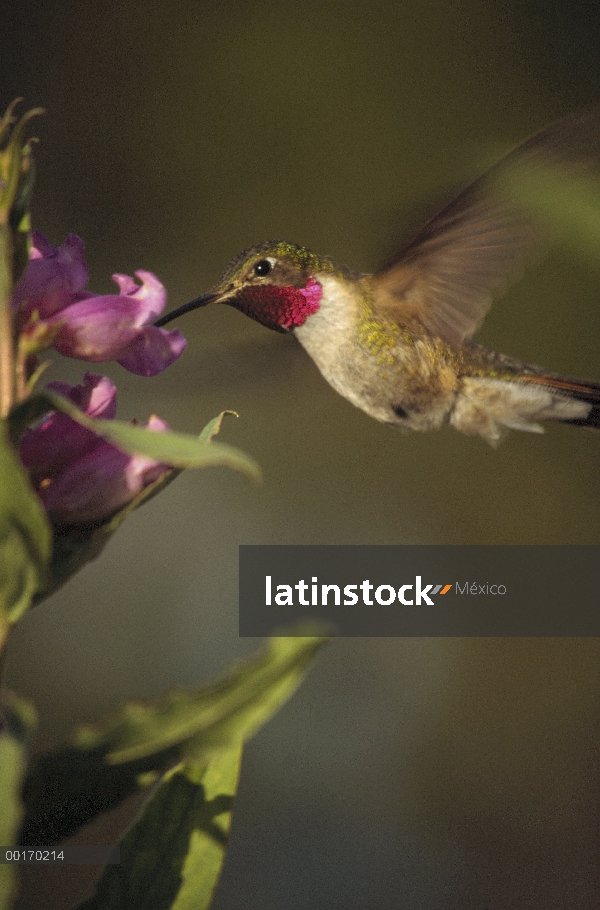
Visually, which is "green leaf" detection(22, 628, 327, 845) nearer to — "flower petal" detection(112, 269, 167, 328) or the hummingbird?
"flower petal" detection(112, 269, 167, 328)

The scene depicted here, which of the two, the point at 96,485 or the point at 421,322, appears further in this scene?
the point at 421,322

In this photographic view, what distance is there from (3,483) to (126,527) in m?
→ 2.28

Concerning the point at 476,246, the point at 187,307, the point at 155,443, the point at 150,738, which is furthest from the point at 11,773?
the point at 476,246

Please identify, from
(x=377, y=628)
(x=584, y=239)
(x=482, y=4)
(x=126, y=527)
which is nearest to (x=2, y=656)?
(x=584, y=239)

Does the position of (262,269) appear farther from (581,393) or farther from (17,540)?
(17,540)

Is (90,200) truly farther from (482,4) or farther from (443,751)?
(443,751)

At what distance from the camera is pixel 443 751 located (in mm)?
3057

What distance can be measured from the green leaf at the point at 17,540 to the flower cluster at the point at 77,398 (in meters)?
0.12

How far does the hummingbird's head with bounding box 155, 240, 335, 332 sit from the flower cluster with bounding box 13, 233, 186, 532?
2.22 feet

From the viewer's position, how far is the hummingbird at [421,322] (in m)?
1.68

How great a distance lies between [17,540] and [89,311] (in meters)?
0.29

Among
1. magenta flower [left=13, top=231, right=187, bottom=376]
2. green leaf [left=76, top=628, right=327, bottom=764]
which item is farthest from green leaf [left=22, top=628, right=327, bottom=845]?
magenta flower [left=13, top=231, right=187, bottom=376]

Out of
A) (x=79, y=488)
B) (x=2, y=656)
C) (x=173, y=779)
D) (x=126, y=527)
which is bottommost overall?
(x=126, y=527)

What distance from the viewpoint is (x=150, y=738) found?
0.78 metres
